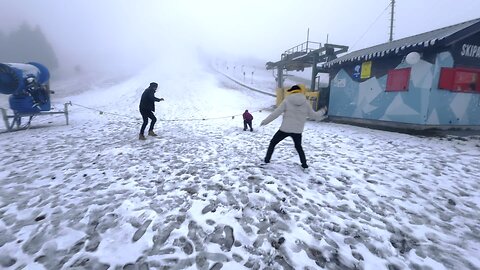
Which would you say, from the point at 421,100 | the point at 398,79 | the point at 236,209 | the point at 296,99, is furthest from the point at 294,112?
the point at 398,79

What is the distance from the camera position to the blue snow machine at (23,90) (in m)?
10.2

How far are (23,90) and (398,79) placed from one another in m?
16.4

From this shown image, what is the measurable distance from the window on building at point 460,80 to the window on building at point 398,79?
1152 millimetres

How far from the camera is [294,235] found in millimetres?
3225

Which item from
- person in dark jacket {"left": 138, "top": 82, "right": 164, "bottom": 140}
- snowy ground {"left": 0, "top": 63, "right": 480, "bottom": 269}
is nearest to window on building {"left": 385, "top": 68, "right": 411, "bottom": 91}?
snowy ground {"left": 0, "top": 63, "right": 480, "bottom": 269}

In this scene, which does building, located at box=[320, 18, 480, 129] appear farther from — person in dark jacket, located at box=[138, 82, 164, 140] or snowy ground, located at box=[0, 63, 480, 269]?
person in dark jacket, located at box=[138, 82, 164, 140]

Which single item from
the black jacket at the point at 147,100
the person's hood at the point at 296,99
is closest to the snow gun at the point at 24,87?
the black jacket at the point at 147,100

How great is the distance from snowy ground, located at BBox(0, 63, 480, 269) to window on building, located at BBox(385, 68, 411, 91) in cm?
413

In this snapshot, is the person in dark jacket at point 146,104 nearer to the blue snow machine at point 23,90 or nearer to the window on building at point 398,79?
the blue snow machine at point 23,90

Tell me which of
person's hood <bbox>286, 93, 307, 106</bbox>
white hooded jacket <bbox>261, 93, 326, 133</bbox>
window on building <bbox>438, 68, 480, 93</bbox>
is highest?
window on building <bbox>438, 68, 480, 93</bbox>

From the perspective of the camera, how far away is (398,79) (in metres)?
10.7

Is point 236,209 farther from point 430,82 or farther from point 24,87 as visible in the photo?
point 24,87

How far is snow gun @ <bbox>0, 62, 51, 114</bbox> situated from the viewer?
10.2m

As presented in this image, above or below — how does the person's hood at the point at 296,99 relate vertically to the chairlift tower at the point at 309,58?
below
